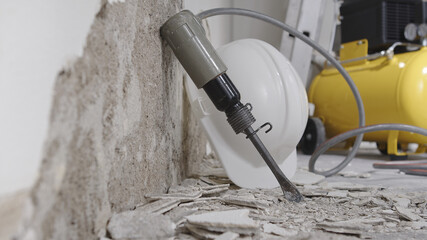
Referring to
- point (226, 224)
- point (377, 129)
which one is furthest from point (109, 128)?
point (377, 129)

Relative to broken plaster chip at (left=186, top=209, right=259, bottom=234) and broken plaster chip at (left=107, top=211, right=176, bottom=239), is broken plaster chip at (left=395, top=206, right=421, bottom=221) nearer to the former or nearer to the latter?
broken plaster chip at (left=186, top=209, right=259, bottom=234)

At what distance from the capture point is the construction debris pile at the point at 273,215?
2.52 feet

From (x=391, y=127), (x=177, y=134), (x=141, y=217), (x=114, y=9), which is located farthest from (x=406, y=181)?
(x=114, y=9)

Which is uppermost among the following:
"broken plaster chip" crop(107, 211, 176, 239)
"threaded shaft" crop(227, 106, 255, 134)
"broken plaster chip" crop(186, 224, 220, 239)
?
"threaded shaft" crop(227, 106, 255, 134)

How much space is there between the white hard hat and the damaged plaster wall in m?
0.18

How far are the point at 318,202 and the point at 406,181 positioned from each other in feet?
2.31

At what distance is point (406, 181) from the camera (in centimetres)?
161

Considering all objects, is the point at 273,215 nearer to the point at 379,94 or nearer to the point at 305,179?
the point at 305,179

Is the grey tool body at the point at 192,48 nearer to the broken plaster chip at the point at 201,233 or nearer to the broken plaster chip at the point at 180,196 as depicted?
the broken plaster chip at the point at 180,196

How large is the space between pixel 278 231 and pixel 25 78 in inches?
23.1

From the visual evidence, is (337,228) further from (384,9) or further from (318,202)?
(384,9)

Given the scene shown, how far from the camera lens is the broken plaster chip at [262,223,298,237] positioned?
32.0 inches

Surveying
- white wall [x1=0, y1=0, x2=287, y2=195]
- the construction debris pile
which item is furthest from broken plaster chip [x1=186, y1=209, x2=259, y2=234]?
white wall [x1=0, y1=0, x2=287, y2=195]

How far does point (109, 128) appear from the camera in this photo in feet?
2.53
